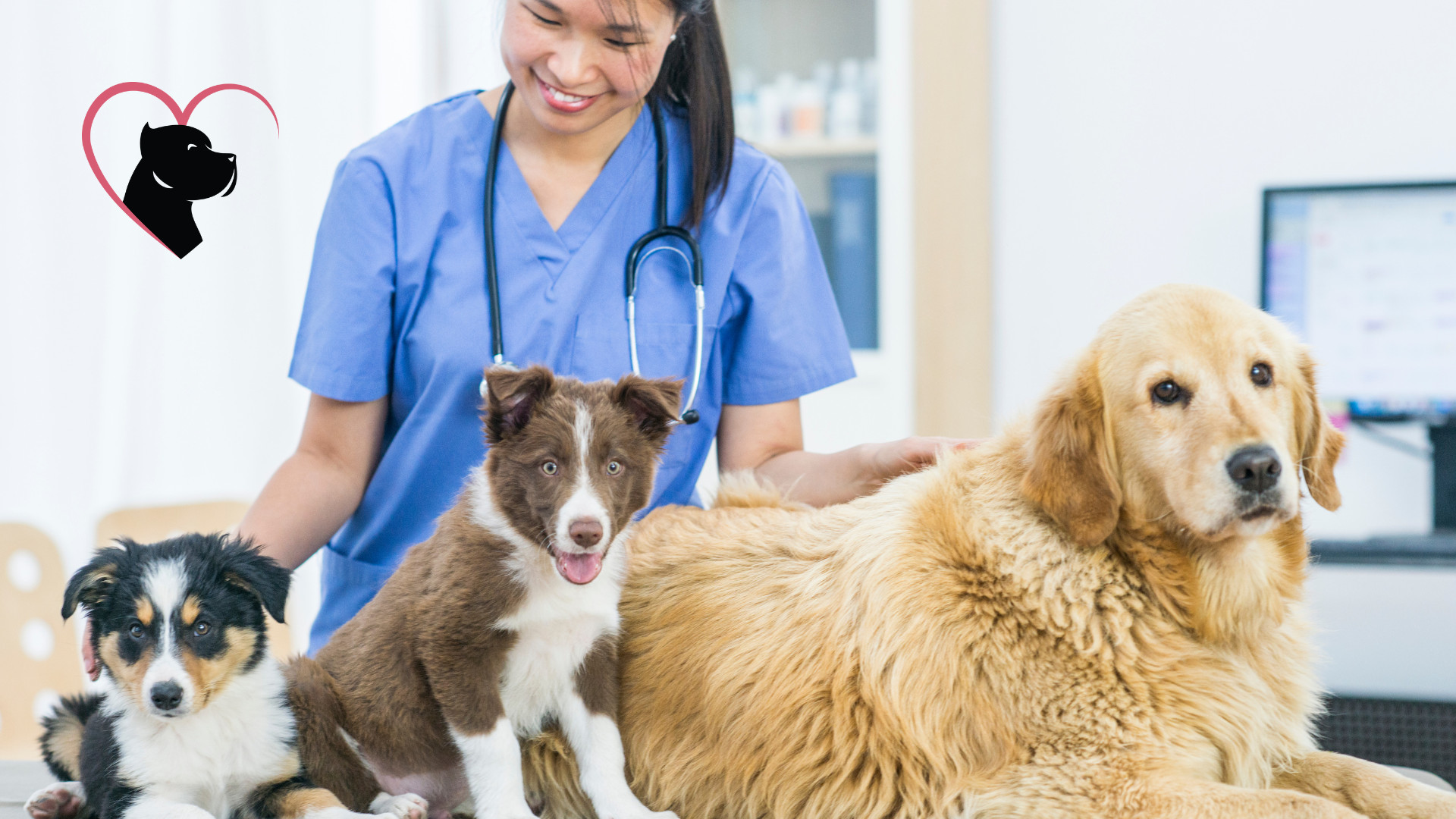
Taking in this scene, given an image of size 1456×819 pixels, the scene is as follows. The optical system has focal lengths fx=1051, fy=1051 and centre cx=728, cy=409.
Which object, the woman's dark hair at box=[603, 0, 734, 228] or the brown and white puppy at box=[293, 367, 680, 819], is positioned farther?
the woman's dark hair at box=[603, 0, 734, 228]

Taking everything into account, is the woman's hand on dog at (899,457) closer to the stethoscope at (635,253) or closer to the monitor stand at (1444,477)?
the stethoscope at (635,253)

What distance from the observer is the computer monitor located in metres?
2.70

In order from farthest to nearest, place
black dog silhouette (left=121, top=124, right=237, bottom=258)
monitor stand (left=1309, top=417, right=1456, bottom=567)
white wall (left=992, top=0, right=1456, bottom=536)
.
→ white wall (left=992, top=0, right=1456, bottom=536), monitor stand (left=1309, top=417, right=1456, bottom=567), black dog silhouette (left=121, top=124, right=237, bottom=258)

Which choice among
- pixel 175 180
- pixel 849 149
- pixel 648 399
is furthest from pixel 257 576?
pixel 849 149

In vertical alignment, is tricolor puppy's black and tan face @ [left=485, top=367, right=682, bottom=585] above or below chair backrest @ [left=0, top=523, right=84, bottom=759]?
above

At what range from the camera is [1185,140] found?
311 cm

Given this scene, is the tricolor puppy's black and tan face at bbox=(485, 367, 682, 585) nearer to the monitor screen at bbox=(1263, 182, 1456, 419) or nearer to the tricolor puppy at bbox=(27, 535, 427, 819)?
the tricolor puppy at bbox=(27, 535, 427, 819)

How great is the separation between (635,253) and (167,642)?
2.51ft

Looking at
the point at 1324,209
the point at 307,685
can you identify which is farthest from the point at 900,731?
the point at 1324,209

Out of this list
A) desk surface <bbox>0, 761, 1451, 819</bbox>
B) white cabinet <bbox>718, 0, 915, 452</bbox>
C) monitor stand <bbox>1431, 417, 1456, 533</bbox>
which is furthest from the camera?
white cabinet <bbox>718, 0, 915, 452</bbox>

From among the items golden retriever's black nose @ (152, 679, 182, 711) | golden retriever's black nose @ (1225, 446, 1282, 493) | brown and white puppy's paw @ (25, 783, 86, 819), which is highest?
golden retriever's black nose @ (1225, 446, 1282, 493)

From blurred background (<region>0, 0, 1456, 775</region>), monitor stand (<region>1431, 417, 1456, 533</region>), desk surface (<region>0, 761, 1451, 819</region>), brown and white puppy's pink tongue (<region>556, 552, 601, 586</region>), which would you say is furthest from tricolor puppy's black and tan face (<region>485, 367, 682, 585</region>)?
monitor stand (<region>1431, 417, 1456, 533</region>)

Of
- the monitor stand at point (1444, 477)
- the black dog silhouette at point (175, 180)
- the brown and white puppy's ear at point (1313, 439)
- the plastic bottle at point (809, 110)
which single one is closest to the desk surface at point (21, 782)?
the brown and white puppy's ear at point (1313, 439)

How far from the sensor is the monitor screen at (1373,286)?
8.89 ft
